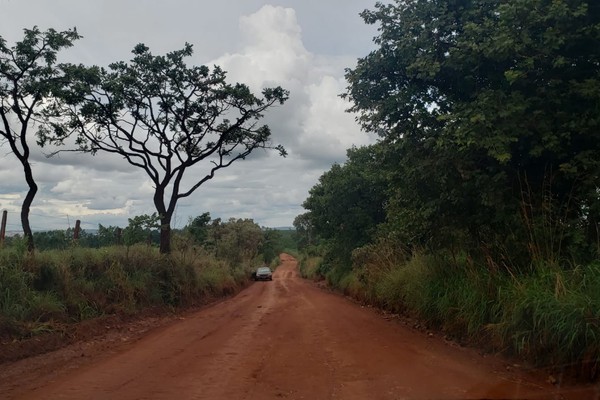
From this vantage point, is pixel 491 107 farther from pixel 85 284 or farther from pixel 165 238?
pixel 165 238

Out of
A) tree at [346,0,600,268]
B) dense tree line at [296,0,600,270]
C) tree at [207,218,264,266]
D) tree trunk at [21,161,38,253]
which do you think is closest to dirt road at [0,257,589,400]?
dense tree line at [296,0,600,270]

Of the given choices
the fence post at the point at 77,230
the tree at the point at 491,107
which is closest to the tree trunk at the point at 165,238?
the fence post at the point at 77,230

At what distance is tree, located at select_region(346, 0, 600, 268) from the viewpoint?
8391mm

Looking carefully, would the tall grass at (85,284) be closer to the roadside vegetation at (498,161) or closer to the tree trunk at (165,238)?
the tree trunk at (165,238)

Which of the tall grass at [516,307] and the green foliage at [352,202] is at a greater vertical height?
the green foliage at [352,202]

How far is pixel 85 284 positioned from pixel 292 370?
7.61 metres

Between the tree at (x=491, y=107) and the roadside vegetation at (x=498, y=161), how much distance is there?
0.03 m

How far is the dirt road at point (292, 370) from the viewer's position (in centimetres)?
616

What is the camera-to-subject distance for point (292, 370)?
7.37m

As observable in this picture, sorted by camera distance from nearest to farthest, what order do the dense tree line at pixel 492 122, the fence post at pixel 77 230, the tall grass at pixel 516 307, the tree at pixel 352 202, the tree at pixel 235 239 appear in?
the tall grass at pixel 516 307 → the dense tree line at pixel 492 122 → the fence post at pixel 77 230 → the tree at pixel 352 202 → the tree at pixel 235 239

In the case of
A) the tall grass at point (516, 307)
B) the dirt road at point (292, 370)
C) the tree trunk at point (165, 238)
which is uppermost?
the tree trunk at point (165, 238)

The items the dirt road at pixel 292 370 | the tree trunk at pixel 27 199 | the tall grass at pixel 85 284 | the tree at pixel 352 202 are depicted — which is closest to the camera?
the dirt road at pixel 292 370

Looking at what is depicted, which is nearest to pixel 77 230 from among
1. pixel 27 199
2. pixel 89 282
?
pixel 27 199

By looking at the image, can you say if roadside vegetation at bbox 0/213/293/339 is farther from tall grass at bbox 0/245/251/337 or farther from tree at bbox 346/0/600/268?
tree at bbox 346/0/600/268
